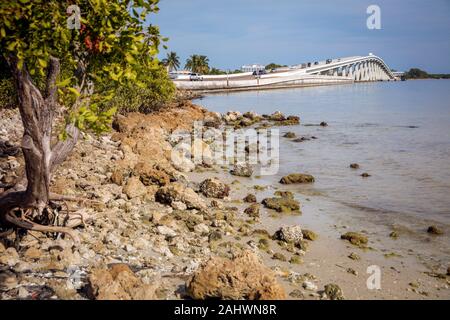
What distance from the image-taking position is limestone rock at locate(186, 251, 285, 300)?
5.99m

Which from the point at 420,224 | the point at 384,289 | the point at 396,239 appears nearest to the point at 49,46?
the point at 384,289

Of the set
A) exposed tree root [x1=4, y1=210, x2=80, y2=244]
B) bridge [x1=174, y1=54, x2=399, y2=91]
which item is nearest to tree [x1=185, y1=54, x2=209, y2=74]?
bridge [x1=174, y1=54, x2=399, y2=91]

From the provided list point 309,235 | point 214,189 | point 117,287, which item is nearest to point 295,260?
point 309,235

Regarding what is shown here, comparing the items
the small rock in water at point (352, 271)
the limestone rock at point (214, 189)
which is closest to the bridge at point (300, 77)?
the limestone rock at point (214, 189)

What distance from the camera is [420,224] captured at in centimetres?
1254

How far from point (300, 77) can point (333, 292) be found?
126 meters

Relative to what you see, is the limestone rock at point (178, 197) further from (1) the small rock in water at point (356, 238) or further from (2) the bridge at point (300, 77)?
(2) the bridge at point (300, 77)

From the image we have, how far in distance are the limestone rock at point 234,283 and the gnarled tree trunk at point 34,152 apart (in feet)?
8.99

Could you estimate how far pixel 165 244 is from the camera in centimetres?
876

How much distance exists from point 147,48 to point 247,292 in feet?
13.2

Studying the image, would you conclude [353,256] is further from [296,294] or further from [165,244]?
[165,244]

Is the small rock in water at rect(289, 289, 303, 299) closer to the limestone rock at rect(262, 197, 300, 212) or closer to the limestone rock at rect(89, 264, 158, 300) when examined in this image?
the limestone rock at rect(89, 264, 158, 300)
